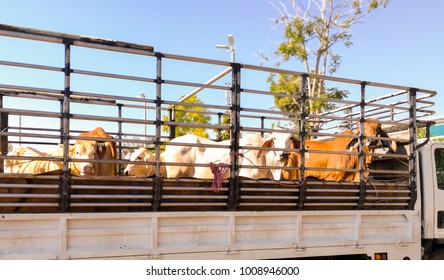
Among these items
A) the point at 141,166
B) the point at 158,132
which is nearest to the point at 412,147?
the point at 158,132

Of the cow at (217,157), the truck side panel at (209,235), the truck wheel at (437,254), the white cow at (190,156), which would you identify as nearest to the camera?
the truck side panel at (209,235)

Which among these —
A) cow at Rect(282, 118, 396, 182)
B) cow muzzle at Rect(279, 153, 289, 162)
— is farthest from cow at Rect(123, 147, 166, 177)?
cow at Rect(282, 118, 396, 182)

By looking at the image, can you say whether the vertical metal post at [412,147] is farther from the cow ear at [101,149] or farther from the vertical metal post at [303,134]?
the cow ear at [101,149]

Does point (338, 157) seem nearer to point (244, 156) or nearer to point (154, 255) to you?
point (244, 156)

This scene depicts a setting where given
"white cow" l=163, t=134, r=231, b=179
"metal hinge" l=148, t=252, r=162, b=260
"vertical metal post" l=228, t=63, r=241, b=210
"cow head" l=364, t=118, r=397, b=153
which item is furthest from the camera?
"white cow" l=163, t=134, r=231, b=179

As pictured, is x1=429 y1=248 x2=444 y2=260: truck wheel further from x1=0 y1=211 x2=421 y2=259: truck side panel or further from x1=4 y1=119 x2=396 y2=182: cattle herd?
x1=4 y1=119 x2=396 y2=182: cattle herd

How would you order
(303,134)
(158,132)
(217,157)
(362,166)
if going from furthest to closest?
1. (217,157)
2. (362,166)
3. (303,134)
4. (158,132)

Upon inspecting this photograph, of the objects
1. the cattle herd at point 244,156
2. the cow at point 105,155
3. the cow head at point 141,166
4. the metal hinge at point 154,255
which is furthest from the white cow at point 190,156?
the metal hinge at point 154,255

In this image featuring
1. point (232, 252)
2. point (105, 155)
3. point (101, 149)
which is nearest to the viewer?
point (232, 252)

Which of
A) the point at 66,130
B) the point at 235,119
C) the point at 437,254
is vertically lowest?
the point at 437,254

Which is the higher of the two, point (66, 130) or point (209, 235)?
point (66, 130)

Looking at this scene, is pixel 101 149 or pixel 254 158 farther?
pixel 254 158

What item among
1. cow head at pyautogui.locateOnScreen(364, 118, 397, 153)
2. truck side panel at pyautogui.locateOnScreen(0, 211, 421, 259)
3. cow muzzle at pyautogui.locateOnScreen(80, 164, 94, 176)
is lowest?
truck side panel at pyautogui.locateOnScreen(0, 211, 421, 259)
